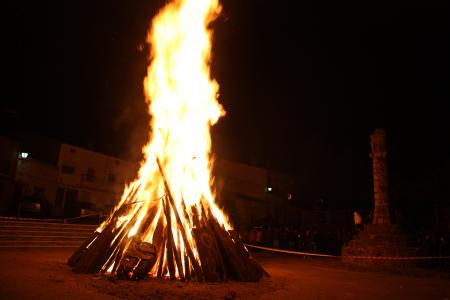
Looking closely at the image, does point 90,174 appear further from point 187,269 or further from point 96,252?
point 187,269

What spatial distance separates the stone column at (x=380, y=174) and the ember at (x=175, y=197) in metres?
10.5

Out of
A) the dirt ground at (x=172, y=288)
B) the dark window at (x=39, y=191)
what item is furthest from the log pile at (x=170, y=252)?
the dark window at (x=39, y=191)

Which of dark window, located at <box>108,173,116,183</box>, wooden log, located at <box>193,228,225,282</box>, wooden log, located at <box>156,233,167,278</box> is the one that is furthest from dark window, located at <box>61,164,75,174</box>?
wooden log, located at <box>193,228,225,282</box>

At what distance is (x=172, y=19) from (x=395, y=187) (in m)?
27.0

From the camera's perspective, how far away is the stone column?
1930 centimetres

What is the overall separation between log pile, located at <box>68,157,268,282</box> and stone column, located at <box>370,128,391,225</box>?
434 inches

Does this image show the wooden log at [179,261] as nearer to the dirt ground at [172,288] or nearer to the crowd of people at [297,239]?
the dirt ground at [172,288]

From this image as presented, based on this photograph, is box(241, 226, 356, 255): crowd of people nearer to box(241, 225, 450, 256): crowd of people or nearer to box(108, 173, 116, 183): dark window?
box(241, 225, 450, 256): crowd of people

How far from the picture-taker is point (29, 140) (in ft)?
119

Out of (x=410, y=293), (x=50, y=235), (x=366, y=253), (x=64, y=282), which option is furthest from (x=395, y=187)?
(x=64, y=282)

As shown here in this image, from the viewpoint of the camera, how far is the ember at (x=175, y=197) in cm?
973

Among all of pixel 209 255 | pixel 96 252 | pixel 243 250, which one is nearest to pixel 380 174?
pixel 243 250

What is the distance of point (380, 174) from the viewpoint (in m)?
19.6

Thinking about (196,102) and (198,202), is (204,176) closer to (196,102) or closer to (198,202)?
(198,202)
